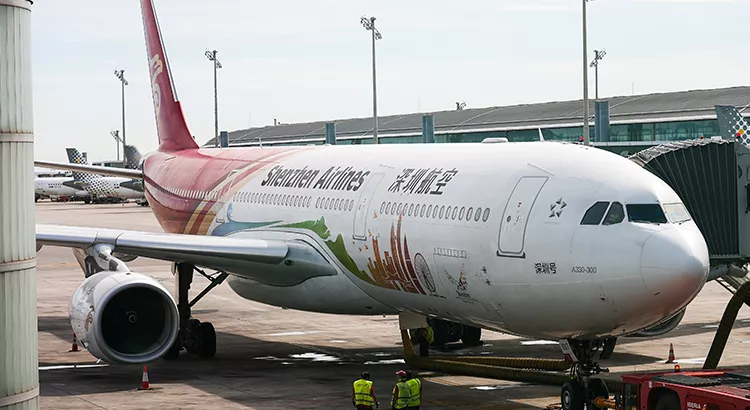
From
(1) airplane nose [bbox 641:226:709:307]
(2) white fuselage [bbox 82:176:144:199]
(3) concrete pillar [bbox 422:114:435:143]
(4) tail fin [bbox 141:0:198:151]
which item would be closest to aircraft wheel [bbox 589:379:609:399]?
(1) airplane nose [bbox 641:226:709:307]

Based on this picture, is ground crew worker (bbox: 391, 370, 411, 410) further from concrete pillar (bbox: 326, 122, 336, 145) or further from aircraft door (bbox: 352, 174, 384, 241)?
concrete pillar (bbox: 326, 122, 336, 145)

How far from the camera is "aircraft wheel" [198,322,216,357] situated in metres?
26.4

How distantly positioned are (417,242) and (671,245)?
500 cm

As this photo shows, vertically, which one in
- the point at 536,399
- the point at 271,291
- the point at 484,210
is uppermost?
the point at 484,210

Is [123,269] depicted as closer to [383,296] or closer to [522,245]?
[383,296]

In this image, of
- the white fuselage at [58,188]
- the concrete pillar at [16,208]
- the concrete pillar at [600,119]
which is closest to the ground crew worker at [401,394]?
the concrete pillar at [16,208]

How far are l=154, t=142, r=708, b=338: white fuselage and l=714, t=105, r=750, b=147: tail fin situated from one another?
1464cm

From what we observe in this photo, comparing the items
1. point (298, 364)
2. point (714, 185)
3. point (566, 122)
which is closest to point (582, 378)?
point (714, 185)

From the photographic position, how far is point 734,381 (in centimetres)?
1748

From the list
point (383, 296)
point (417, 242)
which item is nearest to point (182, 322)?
point (383, 296)

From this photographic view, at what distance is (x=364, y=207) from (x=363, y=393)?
469cm

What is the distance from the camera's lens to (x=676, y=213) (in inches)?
682

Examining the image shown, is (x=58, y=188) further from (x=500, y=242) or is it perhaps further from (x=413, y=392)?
(x=500, y=242)

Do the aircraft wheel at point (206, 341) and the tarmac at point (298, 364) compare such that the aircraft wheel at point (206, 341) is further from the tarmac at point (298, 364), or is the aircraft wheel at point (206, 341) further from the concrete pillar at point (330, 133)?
the concrete pillar at point (330, 133)
